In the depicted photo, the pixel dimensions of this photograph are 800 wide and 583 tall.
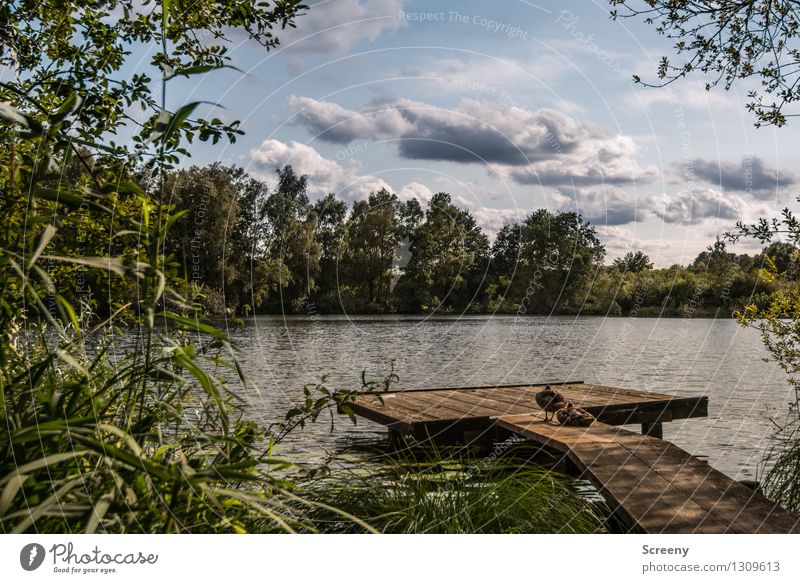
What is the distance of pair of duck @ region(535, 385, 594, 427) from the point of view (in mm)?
5781

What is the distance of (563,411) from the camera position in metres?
5.85

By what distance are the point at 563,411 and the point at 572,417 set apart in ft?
0.30

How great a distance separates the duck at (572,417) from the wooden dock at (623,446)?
12 cm

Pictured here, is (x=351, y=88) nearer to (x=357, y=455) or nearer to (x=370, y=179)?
(x=370, y=179)

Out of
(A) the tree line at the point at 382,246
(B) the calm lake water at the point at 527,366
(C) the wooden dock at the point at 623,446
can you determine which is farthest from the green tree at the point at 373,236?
(C) the wooden dock at the point at 623,446

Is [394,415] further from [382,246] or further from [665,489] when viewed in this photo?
[665,489]

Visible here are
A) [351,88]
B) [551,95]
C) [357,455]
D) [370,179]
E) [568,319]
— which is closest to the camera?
[551,95]

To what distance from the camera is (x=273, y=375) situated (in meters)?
13.8

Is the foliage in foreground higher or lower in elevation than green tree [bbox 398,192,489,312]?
lower

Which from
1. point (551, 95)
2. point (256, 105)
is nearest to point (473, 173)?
point (551, 95)

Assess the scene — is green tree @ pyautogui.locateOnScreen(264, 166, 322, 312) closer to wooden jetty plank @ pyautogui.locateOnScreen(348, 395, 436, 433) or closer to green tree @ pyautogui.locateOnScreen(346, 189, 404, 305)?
green tree @ pyautogui.locateOnScreen(346, 189, 404, 305)

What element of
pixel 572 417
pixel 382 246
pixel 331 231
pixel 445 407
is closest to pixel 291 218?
pixel 382 246

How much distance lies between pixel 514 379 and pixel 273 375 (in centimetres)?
490
